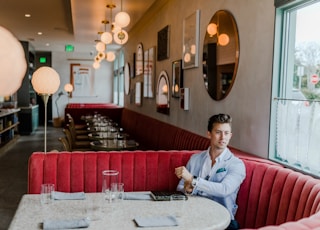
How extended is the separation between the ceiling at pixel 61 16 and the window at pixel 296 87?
4.51 m

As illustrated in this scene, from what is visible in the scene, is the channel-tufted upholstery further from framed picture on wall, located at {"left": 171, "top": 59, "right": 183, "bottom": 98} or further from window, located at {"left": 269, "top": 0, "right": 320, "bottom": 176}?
framed picture on wall, located at {"left": 171, "top": 59, "right": 183, "bottom": 98}

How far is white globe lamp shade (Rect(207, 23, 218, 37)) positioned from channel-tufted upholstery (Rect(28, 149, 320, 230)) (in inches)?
61.7

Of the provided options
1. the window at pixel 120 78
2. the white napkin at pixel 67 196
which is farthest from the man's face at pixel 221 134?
the window at pixel 120 78

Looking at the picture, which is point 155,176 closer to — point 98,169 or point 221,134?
point 98,169

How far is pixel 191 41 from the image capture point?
17.3 feet

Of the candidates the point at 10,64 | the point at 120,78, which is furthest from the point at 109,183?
the point at 120,78

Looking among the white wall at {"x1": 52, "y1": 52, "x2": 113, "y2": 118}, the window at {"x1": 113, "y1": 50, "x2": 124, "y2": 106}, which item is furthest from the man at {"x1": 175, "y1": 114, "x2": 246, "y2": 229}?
the white wall at {"x1": 52, "y1": 52, "x2": 113, "y2": 118}

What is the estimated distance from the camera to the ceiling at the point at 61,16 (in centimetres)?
745

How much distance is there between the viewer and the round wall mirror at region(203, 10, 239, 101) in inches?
155

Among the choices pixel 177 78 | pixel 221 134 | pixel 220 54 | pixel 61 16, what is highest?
pixel 61 16

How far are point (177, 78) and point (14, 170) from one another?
390 centimetres

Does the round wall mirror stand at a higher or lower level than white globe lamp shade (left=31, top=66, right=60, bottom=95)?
higher

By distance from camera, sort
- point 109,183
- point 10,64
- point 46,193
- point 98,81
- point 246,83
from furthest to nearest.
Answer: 1. point 98,81
2. point 246,83
3. point 46,193
4. point 109,183
5. point 10,64

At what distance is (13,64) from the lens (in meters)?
0.83
